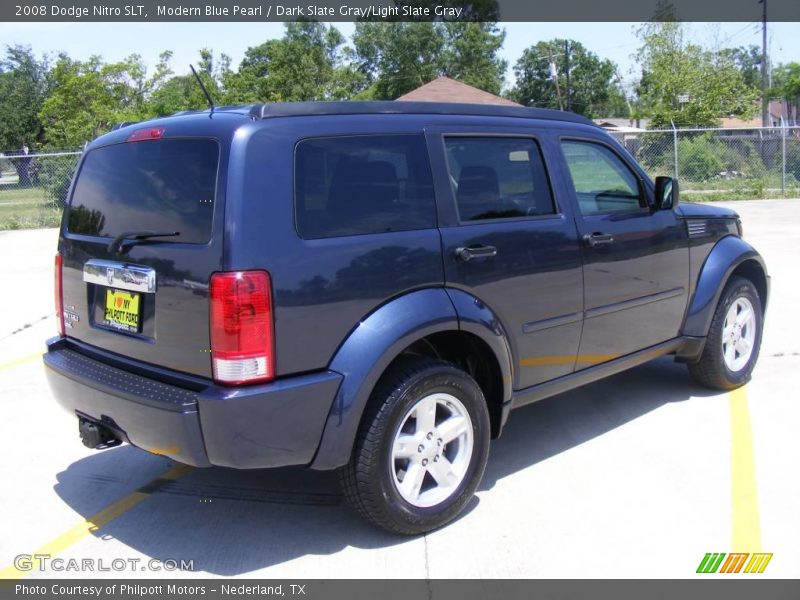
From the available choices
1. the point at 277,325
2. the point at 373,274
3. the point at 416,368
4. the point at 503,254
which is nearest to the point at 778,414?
the point at 503,254

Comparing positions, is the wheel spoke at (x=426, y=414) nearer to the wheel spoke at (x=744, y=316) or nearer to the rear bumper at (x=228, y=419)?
the rear bumper at (x=228, y=419)

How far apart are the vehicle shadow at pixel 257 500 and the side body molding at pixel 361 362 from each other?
1.98ft

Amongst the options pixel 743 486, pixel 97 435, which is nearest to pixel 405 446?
pixel 97 435

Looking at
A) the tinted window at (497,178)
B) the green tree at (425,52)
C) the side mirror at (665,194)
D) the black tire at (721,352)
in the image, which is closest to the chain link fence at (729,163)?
the black tire at (721,352)

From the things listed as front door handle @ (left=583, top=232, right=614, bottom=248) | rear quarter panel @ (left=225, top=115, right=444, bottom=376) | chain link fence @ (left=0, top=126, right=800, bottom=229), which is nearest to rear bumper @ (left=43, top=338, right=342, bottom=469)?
rear quarter panel @ (left=225, top=115, right=444, bottom=376)

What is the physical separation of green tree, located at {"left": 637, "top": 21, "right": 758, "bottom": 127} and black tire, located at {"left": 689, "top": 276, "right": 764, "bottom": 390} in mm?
26443

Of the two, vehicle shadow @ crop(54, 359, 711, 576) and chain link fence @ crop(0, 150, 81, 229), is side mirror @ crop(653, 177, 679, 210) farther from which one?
chain link fence @ crop(0, 150, 81, 229)

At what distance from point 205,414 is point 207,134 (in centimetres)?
117

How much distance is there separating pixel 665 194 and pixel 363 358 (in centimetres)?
261

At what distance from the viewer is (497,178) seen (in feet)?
13.0

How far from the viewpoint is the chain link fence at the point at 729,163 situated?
21.2 meters

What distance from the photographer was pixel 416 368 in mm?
3408

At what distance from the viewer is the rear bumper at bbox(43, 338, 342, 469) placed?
9.73 feet
